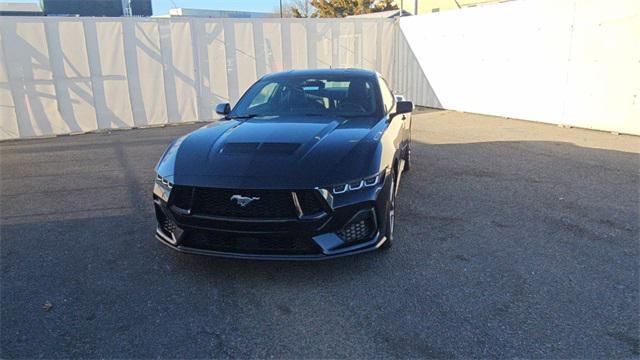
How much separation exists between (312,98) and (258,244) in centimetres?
207

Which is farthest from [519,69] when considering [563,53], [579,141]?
[579,141]

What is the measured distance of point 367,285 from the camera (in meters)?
3.23

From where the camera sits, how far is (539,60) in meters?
10.2

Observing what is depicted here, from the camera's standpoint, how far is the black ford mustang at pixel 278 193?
3.06 metres

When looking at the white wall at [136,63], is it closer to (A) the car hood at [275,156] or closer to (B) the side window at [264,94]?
(B) the side window at [264,94]

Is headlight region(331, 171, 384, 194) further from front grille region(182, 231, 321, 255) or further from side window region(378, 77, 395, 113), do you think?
side window region(378, 77, 395, 113)

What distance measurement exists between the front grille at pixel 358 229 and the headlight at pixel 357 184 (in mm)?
208

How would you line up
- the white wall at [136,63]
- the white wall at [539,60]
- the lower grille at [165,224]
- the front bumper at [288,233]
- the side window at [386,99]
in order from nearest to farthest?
1. the front bumper at [288,233]
2. the lower grille at [165,224]
3. the side window at [386,99]
4. the white wall at [539,60]
5. the white wall at [136,63]

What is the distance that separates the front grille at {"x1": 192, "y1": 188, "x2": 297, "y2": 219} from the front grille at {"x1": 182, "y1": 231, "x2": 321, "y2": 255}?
0.15m

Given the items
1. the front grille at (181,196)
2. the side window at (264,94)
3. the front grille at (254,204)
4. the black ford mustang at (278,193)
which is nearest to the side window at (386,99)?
the black ford mustang at (278,193)

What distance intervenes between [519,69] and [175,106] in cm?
862

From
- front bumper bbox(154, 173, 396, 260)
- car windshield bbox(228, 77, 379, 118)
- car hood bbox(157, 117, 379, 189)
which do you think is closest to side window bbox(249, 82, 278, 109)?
car windshield bbox(228, 77, 379, 118)

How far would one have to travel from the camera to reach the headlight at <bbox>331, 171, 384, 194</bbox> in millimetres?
3107

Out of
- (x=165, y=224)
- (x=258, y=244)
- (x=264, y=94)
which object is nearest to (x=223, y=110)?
(x=264, y=94)
